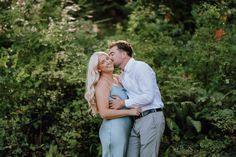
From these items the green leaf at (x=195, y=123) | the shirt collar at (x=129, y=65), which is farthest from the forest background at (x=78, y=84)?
the shirt collar at (x=129, y=65)

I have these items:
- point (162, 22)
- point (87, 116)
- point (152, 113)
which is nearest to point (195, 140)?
point (87, 116)

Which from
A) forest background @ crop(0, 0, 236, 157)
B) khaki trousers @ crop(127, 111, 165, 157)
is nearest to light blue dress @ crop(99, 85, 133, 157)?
khaki trousers @ crop(127, 111, 165, 157)

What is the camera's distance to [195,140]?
7.70 m

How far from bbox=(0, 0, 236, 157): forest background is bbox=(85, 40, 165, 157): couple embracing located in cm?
150

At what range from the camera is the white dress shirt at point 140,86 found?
5586mm

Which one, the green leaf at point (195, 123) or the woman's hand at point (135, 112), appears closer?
the woman's hand at point (135, 112)

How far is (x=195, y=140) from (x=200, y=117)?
0.37m

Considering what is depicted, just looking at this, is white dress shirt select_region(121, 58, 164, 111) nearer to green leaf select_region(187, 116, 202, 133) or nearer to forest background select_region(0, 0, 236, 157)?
forest background select_region(0, 0, 236, 157)

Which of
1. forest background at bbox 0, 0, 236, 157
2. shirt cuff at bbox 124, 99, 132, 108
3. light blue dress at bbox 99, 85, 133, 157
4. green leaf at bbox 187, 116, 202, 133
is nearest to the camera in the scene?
shirt cuff at bbox 124, 99, 132, 108

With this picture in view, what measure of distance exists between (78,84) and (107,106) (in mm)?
2387

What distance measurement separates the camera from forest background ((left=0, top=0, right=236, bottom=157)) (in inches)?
298

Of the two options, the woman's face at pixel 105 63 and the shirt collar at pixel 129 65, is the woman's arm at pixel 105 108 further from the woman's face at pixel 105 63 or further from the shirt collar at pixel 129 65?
the shirt collar at pixel 129 65

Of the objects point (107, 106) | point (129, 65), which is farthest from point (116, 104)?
point (129, 65)

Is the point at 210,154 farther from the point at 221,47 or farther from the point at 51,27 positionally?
the point at 51,27
